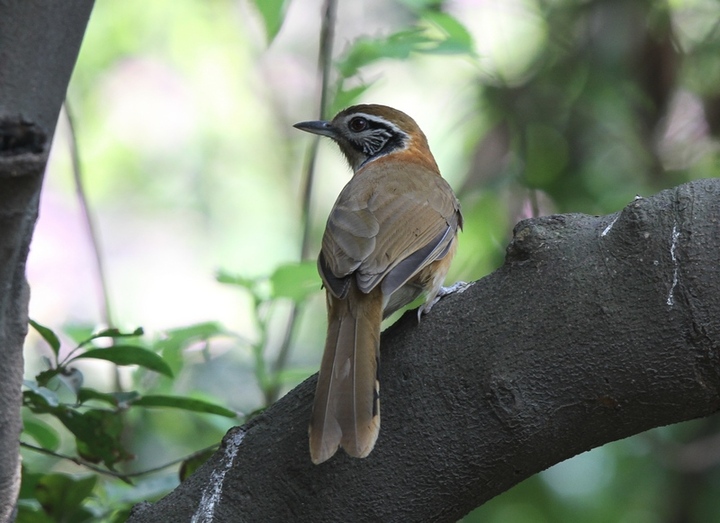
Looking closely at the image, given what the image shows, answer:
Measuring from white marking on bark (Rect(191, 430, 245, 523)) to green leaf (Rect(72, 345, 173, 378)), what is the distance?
0.38m

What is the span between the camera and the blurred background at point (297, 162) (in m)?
4.33

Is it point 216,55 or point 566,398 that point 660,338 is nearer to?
point 566,398

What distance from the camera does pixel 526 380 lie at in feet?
6.61

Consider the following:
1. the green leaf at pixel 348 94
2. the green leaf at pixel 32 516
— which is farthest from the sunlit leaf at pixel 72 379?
the green leaf at pixel 348 94

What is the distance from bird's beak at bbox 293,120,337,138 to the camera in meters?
4.14

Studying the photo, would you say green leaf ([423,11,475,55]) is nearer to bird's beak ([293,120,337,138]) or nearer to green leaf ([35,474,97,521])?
bird's beak ([293,120,337,138])

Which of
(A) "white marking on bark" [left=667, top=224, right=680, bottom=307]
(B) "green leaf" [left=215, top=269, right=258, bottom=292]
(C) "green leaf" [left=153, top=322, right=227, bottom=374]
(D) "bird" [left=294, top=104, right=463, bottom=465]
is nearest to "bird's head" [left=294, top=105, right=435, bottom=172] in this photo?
(D) "bird" [left=294, top=104, right=463, bottom=465]

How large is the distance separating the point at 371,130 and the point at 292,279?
1290mm

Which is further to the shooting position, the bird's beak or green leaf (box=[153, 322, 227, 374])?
the bird's beak

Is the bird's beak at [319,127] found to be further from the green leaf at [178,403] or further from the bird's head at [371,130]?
Answer: the green leaf at [178,403]

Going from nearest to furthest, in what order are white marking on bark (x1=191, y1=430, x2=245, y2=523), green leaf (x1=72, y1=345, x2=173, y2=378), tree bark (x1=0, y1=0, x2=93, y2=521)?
tree bark (x1=0, y1=0, x2=93, y2=521), white marking on bark (x1=191, y1=430, x2=245, y2=523), green leaf (x1=72, y1=345, x2=173, y2=378)

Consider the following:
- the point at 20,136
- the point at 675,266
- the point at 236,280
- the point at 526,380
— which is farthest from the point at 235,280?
the point at 675,266

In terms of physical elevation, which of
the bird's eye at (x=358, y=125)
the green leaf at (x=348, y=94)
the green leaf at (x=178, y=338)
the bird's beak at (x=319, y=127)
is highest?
the bird's eye at (x=358, y=125)

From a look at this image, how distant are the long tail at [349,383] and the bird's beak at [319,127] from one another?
173cm
